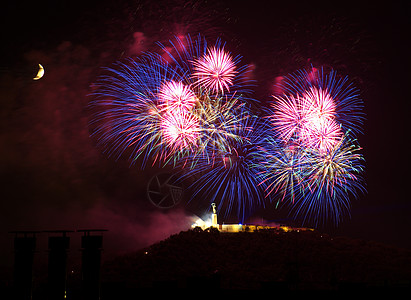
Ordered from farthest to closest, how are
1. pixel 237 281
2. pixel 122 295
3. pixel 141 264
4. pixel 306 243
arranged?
pixel 306 243 < pixel 141 264 < pixel 237 281 < pixel 122 295

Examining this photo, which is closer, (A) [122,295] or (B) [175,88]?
(A) [122,295]

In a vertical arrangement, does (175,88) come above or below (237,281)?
above

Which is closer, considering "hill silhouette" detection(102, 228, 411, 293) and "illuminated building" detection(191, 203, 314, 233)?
"hill silhouette" detection(102, 228, 411, 293)

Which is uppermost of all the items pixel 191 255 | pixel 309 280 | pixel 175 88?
pixel 175 88

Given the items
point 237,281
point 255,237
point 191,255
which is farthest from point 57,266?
point 255,237

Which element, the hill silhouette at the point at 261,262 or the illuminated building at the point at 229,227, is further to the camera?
the illuminated building at the point at 229,227

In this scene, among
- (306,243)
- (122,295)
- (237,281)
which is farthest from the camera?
(306,243)

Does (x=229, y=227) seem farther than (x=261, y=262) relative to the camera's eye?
Yes

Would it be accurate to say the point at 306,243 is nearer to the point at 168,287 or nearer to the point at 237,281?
the point at 237,281
